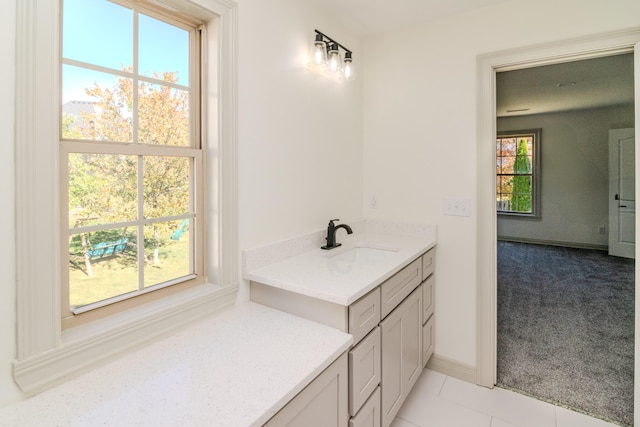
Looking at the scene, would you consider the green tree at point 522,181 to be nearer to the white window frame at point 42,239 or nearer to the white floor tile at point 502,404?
the white floor tile at point 502,404

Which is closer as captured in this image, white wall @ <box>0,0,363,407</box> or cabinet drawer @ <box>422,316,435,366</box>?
white wall @ <box>0,0,363,407</box>

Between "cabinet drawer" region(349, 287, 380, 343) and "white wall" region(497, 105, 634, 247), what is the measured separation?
1220 mm

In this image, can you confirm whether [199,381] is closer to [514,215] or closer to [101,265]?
[101,265]

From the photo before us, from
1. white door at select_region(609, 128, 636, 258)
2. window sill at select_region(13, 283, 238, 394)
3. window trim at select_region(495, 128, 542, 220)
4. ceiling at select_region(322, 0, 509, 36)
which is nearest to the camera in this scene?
window sill at select_region(13, 283, 238, 394)

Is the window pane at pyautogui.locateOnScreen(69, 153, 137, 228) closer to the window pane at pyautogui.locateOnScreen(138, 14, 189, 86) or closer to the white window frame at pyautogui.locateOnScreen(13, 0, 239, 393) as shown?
the white window frame at pyautogui.locateOnScreen(13, 0, 239, 393)

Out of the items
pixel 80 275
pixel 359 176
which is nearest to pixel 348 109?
pixel 359 176

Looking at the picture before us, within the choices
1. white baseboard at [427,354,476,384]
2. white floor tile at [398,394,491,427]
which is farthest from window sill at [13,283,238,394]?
white baseboard at [427,354,476,384]

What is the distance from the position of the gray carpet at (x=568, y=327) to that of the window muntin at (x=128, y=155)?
6.72 feet

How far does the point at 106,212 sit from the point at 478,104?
6.95 feet

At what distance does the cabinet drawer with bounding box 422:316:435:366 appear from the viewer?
2068mm

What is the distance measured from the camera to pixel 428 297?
215 cm

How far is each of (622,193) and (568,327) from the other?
0.93m

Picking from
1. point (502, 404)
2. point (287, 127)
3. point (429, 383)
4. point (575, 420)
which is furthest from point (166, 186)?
point (575, 420)

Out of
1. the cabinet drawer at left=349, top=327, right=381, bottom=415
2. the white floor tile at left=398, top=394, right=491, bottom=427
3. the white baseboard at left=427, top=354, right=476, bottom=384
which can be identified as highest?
the cabinet drawer at left=349, top=327, right=381, bottom=415
